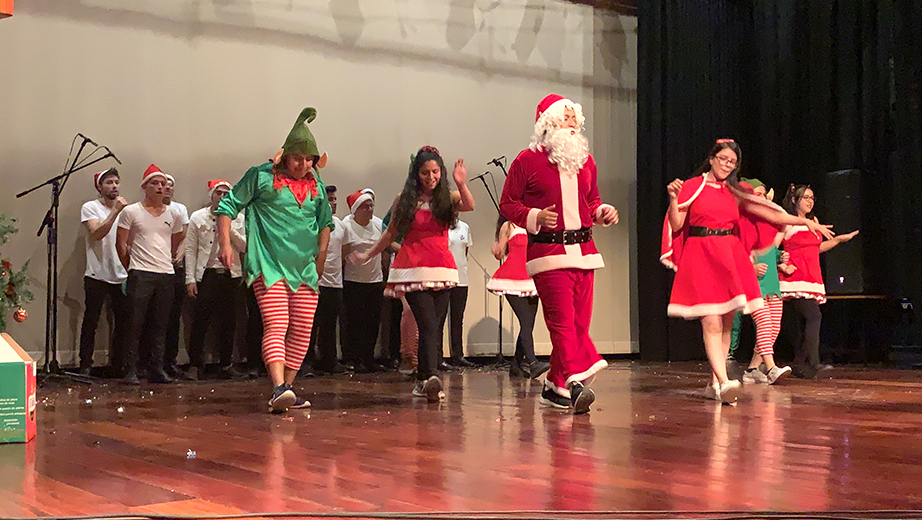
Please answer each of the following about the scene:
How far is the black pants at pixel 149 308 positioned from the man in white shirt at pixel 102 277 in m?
0.19

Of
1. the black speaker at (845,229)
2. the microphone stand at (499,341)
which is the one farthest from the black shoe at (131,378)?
the black speaker at (845,229)

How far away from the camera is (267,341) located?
4.36 meters

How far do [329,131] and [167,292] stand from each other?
228 centimetres

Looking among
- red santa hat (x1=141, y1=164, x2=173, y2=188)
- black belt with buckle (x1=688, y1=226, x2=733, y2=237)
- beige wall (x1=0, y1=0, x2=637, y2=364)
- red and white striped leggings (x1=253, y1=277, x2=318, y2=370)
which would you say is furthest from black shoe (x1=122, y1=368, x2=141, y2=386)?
black belt with buckle (x1=688, y1=226, x2=733, y2=237)

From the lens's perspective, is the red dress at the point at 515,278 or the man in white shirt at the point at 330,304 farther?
the man in white shirt at the point at 330,304

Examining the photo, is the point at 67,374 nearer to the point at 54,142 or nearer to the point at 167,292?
the point at 167,292

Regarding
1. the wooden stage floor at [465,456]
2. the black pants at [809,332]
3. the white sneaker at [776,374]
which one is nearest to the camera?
the wooden stage floor at [465,456]

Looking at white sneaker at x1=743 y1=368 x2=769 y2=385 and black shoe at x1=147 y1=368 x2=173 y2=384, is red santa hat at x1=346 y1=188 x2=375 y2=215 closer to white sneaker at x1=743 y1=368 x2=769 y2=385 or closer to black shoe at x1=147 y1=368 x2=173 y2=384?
black shoe at x1=147 y1=368 x2=173 y2=384

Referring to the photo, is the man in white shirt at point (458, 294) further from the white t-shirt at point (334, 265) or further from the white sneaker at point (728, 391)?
the white sneaker at point (728, 391)

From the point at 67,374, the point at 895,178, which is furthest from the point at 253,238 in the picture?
the point at 895,178

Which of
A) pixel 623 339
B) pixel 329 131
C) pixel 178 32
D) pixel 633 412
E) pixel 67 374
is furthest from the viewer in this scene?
pixel 623 339

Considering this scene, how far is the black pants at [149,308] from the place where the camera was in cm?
641

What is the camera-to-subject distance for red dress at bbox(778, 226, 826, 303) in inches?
263

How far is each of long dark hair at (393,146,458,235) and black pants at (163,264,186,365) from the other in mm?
2728
